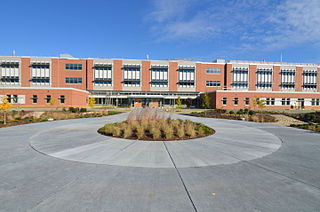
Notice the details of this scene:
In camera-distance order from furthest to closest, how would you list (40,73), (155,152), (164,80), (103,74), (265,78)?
(265,78), (164,80), (103,74), (40,73), (155,152)

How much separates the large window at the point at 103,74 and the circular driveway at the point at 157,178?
47.4 meters

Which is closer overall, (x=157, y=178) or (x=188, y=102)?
(x=157, y=178)

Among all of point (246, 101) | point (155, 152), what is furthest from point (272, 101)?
point (155, 152)

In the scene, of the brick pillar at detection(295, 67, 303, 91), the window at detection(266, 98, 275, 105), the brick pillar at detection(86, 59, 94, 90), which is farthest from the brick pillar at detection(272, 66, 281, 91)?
the brick pillar at detection(86, 59, 94, 90)

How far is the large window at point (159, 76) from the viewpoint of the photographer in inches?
2060

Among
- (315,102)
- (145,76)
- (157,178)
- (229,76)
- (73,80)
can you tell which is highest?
(229,76)

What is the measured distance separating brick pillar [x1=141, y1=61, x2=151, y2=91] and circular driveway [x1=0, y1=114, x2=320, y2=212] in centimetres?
4670

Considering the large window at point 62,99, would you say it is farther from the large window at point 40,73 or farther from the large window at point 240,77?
the large window at point 240,77

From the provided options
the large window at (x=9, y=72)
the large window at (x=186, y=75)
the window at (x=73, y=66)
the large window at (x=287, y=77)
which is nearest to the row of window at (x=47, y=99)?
the window at (x=73, y=66)

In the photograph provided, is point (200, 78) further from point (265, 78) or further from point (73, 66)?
point (73, 66)

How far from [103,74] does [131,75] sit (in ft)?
29.7

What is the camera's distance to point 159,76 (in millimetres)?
52688

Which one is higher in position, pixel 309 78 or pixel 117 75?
pixel 309 78

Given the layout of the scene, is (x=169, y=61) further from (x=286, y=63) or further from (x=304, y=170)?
(x=304, y=170)
